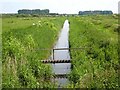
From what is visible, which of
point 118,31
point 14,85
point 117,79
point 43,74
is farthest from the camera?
point 118,31

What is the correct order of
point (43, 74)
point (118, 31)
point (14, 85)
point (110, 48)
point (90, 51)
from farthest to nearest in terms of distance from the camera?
point (118, 31), point (90, 51), point (110, 48), point (43, 74), point (14, 85)

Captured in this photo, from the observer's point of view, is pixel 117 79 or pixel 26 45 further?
pixel 26 45

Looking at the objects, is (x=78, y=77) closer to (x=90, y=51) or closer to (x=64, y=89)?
(x=64, y=89)

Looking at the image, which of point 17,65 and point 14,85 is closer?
point 14,85

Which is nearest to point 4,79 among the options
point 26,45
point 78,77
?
point 78,77

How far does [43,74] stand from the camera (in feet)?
52.1

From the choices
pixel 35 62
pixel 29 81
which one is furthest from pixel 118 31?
pixel 29 81

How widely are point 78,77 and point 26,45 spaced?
5.72 metres

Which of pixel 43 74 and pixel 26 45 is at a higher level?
pixel 26 45

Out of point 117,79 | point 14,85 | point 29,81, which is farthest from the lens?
Answer: point 29,81

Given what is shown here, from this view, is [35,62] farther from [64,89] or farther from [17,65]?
[64,89]

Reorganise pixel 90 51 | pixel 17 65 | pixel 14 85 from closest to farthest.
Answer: pixel 14 85 → pixel 17 65 → pixel 90 51

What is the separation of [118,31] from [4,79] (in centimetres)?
2986

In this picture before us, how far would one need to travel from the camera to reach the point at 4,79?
499 inches
